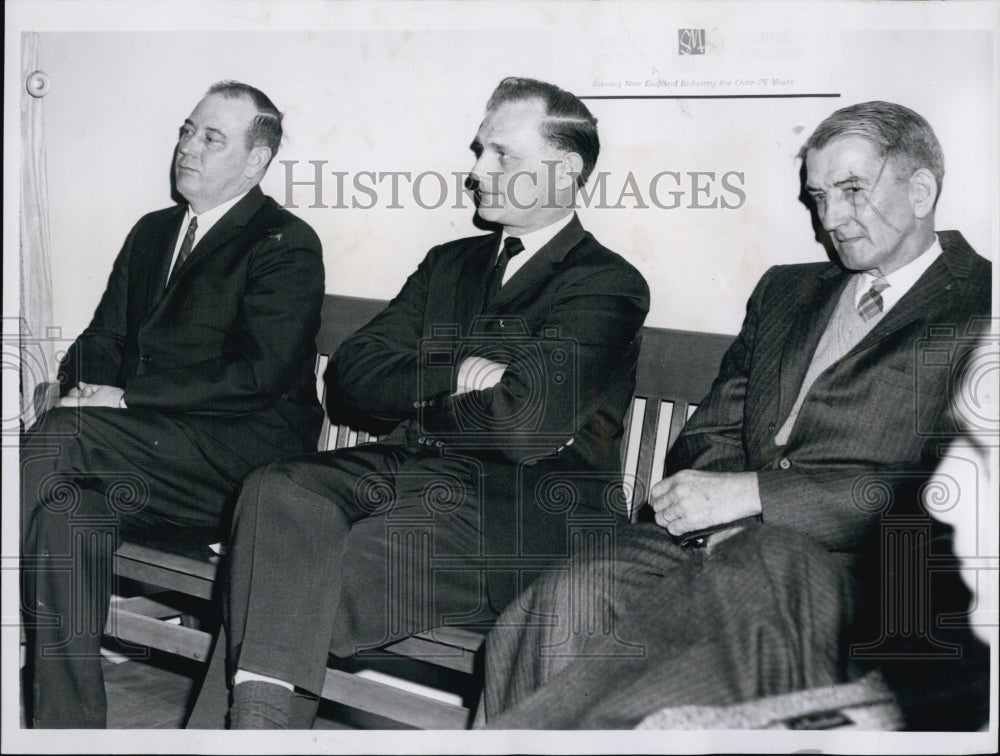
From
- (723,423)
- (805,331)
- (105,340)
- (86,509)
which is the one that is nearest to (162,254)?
(105,340)

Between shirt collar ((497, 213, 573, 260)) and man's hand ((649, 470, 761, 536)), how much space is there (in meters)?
0.62

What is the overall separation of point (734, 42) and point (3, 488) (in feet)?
6.22

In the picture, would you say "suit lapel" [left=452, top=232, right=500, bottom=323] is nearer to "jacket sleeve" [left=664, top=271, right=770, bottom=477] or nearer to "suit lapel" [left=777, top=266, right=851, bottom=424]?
"jacket sleeve" [left=664, top=271, right=770, bottom=477]

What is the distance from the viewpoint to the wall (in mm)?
2309

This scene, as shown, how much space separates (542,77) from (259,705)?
1.45 m

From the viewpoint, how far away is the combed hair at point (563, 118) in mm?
2387

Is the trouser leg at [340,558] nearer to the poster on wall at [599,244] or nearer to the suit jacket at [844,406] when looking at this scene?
the poster on wall at [599,244]

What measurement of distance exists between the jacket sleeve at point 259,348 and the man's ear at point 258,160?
14cm

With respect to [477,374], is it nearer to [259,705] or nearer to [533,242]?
[533,242]

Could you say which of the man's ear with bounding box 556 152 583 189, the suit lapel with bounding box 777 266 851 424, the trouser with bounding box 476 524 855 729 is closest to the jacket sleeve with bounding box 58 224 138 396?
the man's ear with bounding box 556 152 583 189

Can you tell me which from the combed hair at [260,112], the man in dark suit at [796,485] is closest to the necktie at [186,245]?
the combed hair at [260,112]

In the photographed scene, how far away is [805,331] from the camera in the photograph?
2232mm

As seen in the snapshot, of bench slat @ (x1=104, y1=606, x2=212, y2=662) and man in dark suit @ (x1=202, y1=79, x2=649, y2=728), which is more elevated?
man in dark suit @ (x1=202, y1=79, x2=649, y2=728)

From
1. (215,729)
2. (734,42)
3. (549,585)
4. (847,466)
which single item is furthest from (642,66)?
(215,729)
